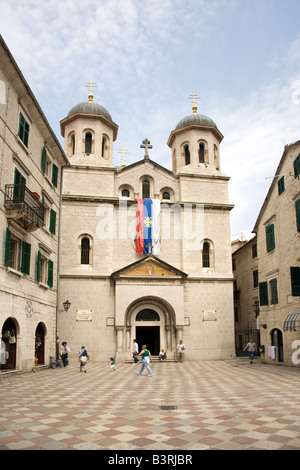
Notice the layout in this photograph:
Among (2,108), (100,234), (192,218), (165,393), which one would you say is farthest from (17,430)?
(192,218)

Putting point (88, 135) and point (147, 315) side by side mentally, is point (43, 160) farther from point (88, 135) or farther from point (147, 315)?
point (147, 315)

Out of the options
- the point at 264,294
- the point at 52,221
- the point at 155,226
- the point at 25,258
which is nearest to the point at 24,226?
the point at 25,258

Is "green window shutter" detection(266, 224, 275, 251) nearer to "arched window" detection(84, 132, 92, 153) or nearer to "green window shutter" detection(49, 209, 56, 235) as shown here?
"green window shutter" detection(49, 209, 56, 235)

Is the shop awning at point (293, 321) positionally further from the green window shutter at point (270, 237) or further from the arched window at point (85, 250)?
the arched window at point (85, 250)

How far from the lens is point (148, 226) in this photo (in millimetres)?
31891

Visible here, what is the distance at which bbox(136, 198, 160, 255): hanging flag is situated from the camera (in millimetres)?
31469

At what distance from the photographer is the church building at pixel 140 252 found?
98.0ft

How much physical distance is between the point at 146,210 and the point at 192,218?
3.81m

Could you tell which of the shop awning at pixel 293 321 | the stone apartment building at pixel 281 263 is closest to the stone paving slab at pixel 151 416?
the shop awning at pixel 293 321

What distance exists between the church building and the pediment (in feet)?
0.25

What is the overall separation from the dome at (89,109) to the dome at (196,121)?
648 cm

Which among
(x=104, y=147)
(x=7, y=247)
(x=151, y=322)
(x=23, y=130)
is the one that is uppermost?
(x=104, y=147)

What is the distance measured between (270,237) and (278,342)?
676 centimetres

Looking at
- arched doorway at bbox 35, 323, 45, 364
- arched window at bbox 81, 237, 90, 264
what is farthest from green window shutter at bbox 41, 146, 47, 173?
arched doorway at bbox 35, 323, 45, 364
